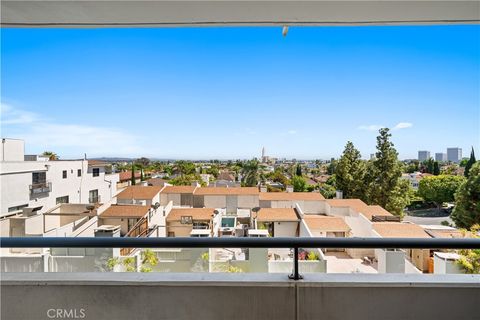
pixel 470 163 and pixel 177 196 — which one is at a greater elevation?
pixel 470 163

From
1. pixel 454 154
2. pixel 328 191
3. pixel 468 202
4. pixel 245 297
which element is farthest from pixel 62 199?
pixel 468 202

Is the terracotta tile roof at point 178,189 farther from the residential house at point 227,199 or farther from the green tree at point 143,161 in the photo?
the green tree at point 143,161

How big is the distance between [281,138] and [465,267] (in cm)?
259

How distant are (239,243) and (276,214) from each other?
117 cm

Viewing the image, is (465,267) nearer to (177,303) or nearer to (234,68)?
(177,303)

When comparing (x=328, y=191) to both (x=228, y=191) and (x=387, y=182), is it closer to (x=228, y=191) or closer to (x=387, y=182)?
(x=387, y=182)

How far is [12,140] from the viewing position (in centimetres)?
231

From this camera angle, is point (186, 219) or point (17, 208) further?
point (17, 208)

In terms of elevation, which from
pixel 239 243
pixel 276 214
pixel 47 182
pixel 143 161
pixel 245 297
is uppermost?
pixel 143 161

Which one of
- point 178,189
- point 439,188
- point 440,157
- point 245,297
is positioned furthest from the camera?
point 178,189

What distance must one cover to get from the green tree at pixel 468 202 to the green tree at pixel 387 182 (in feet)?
1.38

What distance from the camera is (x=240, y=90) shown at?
3.82 metres

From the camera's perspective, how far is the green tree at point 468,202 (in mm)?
2299

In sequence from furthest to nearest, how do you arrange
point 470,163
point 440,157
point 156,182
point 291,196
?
1. point 156,182
2. point 291,196
3. point 440,157
4. point 470,163
